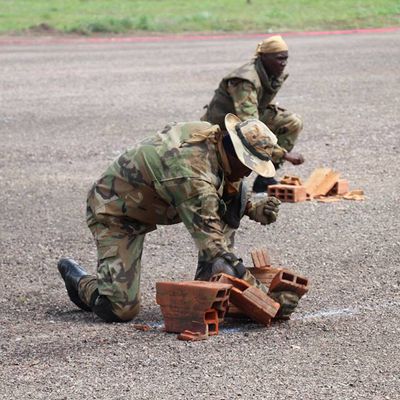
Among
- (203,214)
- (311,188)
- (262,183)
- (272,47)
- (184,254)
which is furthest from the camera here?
(262,183)

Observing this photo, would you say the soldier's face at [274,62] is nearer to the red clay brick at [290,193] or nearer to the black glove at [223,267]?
the red clay brick at [290,193]

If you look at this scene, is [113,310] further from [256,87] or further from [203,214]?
[256,87]

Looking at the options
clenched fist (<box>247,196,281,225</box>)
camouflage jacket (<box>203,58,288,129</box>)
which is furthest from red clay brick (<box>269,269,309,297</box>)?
camouflage jacket (<box>203,58,288,129</box>)

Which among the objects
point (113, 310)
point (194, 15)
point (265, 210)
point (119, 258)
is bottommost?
point (194, 15)

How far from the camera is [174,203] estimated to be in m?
7.41

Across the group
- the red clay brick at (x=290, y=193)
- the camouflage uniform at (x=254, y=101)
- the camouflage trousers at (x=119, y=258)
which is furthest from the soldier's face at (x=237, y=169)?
the red clay brick at (x=290, y=193)

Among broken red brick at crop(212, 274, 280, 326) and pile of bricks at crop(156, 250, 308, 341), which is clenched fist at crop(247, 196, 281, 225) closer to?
pile of bricks at crop(156, 250, 308, 341)

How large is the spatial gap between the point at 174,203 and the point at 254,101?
403 cm

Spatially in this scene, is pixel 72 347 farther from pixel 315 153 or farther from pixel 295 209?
pixel 315 153

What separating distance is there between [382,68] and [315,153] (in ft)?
28.6

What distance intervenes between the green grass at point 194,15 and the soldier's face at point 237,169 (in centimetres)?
2319

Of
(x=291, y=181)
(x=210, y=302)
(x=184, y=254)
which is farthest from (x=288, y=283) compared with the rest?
(x=291, y=181)

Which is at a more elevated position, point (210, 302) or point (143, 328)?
point (210, 302)

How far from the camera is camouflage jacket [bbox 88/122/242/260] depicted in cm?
723
